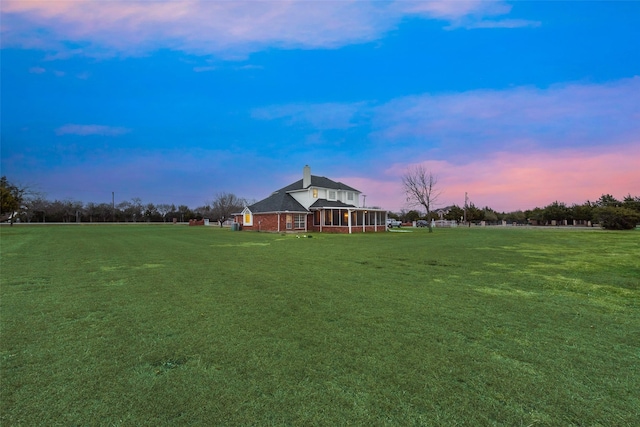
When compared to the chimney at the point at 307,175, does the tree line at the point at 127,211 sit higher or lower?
lower

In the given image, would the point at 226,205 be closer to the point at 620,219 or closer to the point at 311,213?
the point at 311,213

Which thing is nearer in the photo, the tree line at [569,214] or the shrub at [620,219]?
the shrub at [620,219]

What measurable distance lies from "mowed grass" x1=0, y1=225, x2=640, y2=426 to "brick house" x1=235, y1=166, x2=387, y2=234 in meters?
24.7

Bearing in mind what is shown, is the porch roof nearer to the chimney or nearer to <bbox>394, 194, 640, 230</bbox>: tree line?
the chimney

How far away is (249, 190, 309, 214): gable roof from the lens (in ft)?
105

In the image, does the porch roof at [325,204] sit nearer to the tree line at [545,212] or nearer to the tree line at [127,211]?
the tree line at [545,212]

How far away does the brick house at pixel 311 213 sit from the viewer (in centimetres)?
3150

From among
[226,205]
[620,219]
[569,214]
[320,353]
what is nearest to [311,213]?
[320,353]

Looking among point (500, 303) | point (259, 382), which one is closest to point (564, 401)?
point (259, 382)

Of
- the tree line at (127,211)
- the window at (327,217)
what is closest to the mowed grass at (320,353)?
the window at (327,217)

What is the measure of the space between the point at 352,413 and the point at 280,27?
1890cm

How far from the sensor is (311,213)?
33.0 meters

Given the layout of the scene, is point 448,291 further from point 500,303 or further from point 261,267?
point 261,267

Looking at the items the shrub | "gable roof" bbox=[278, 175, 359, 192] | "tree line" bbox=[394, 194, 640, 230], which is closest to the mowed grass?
"gable roof" bbox=[278, 175, 359, 192]
